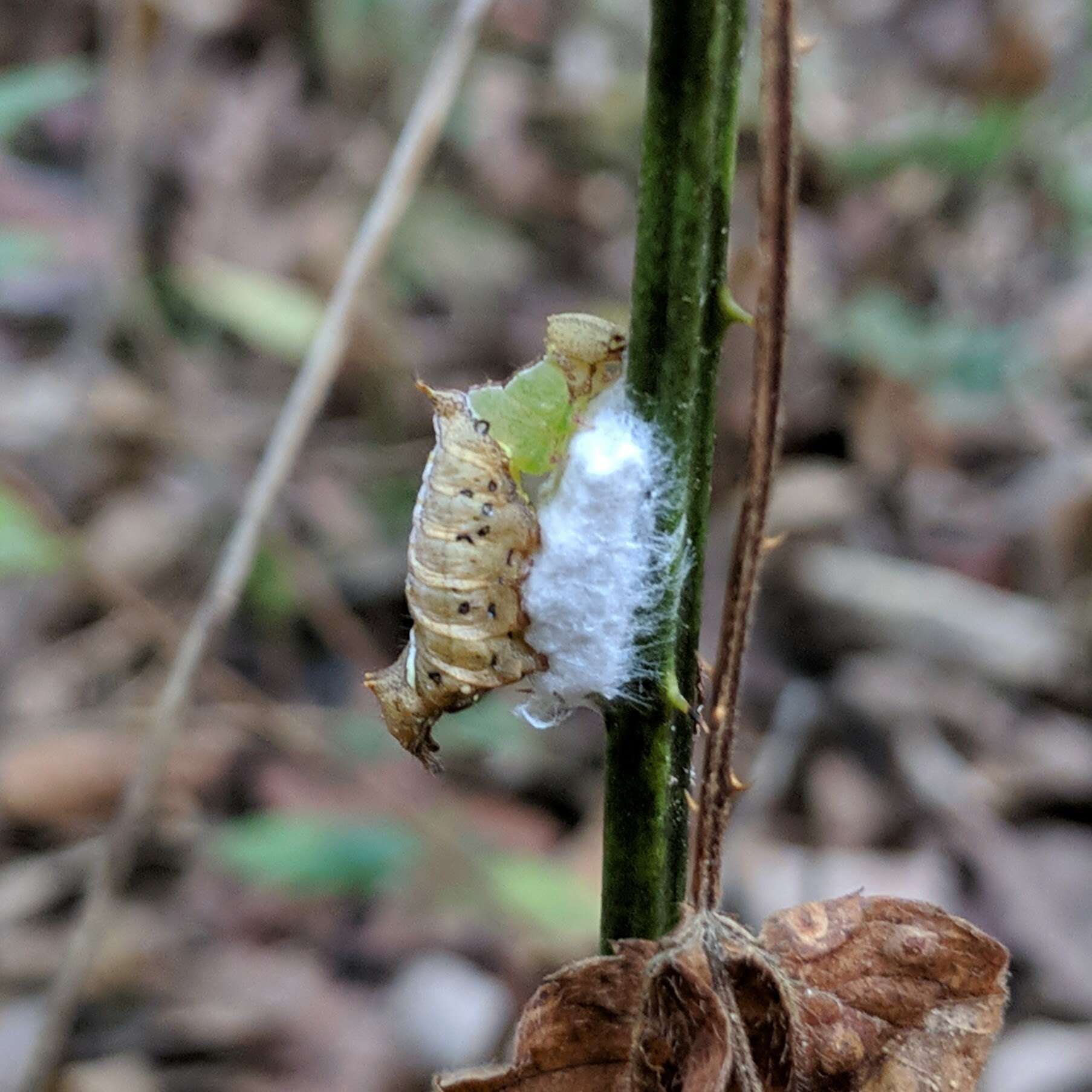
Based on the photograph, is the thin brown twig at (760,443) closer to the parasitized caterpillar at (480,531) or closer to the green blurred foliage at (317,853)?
the parasitized caterpillar at (480,531)

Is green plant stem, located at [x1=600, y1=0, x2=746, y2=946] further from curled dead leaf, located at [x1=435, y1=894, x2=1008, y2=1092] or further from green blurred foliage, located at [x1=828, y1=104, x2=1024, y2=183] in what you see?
green blurred foliage, located at [x1=828, y1=104, x2=1024, y2=183]

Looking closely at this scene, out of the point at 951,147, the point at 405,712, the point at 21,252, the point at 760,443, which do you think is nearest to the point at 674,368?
the point at 760,443

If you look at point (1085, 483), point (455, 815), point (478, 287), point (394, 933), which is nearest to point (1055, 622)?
point (1085, 483)

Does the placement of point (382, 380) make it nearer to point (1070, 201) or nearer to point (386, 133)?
point (386, 133)

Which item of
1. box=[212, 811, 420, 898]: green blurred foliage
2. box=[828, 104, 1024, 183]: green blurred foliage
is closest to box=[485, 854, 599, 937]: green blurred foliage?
box=[212, 811, 420, 898]: green blurred foliage

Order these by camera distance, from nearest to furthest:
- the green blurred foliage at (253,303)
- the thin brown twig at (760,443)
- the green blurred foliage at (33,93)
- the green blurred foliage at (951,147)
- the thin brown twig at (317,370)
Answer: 1. the thin brown twig at (760,443)
2. the thin brown twig at (317,370)
3. the green blurred foliage at (33,93)
4. the green blurred foliage at (253,303)
5. the green blurred foliage at (951,147)

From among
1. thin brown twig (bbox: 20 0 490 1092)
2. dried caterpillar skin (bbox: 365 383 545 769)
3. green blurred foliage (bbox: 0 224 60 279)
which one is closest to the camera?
dried caterpillar skin (bbox: 365 383 545 769)

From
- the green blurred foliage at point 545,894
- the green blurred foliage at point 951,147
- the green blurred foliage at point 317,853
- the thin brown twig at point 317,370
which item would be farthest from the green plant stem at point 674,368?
the green blurred foliage at point 951,147
